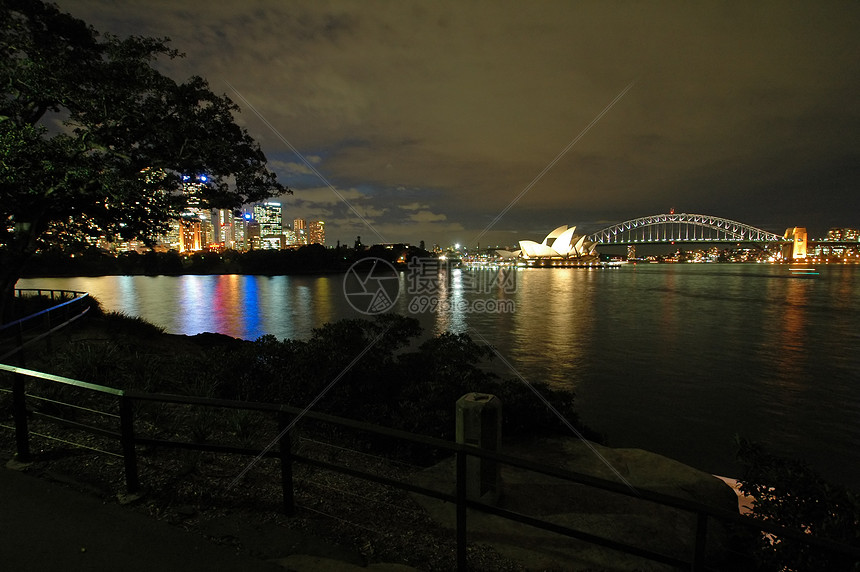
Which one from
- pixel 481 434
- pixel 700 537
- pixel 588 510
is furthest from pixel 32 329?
pixel 700 537

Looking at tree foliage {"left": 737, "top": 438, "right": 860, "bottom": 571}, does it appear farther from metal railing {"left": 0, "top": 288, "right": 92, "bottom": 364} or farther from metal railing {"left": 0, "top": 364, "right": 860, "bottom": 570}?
metal railing {"left": 0, "top": 288, "right": 92, "bottom": 364}

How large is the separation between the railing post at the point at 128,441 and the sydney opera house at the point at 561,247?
14072 cm

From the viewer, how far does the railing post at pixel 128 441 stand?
12.1ft

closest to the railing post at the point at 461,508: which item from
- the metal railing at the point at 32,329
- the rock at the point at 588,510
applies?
the rock at the point at 588,510

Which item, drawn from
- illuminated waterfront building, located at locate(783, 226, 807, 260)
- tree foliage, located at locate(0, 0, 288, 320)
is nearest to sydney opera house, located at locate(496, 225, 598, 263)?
illuminated waterfront building, located at locate(783, 226, 807, 260)

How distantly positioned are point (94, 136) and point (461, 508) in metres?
11.9

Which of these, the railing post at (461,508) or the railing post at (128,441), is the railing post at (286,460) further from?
the railing post at (461,508)

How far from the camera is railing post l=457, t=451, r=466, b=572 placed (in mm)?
3086

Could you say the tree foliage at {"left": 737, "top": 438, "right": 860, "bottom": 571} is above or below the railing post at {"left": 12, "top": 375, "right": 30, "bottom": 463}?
below

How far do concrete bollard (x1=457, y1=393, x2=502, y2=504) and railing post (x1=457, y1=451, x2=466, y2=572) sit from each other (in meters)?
1.22

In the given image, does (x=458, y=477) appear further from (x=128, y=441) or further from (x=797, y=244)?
(x=797, y=244)

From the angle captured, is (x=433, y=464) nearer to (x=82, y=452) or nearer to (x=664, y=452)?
(x=82, y=452)

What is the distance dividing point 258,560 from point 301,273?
119 meters

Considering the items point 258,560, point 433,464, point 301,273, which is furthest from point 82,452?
point 301,273
